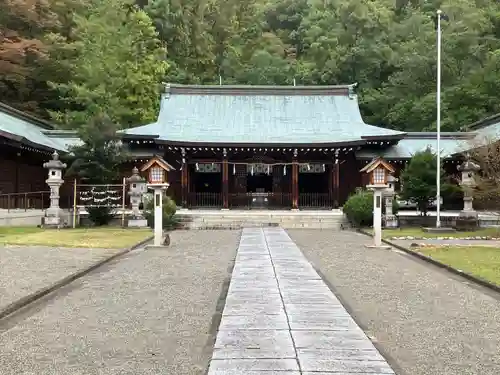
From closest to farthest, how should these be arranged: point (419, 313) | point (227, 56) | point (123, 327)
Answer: point (123, 327)
point (419, 313)
point (227, 56)

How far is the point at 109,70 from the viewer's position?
35.4 meters

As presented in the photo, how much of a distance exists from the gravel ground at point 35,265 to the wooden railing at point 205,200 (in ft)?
45.5

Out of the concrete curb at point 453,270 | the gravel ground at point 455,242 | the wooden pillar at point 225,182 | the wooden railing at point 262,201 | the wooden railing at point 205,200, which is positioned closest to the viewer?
the concrete curb at point 453,270

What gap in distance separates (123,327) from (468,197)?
1887cm

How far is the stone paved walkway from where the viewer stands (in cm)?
443

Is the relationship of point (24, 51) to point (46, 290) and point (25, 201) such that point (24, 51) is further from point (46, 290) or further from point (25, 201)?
point (46, 290)

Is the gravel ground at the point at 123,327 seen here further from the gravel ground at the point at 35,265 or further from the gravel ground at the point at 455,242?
the gravel ground at the point at 455,242

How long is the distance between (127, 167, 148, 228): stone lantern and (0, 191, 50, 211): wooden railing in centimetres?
464

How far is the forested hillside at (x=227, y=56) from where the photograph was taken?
35.1 m

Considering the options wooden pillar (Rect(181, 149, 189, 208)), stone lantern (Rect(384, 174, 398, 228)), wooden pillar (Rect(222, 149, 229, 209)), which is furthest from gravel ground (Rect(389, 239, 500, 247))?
wooden pillar (Rect(181, 149, 189, 208))

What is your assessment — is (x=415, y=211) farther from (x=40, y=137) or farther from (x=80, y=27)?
(x=80, y=27)

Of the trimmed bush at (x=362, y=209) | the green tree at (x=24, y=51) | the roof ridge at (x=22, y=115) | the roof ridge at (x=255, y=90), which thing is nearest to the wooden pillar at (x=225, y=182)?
A: the trimmed bush at (x=362, y=209)

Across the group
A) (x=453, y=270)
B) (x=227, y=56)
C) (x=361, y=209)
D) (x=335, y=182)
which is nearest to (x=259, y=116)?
(x=335, y=182)

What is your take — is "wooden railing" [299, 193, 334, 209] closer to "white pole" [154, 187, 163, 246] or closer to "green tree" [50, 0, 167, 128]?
"white pole" [154, 187, 163, 246]
